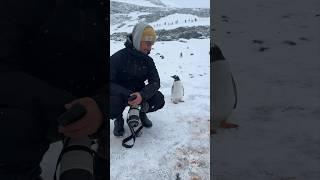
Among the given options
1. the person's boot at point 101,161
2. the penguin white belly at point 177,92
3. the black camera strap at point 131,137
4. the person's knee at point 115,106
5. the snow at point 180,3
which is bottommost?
the person's boot at point 101,161

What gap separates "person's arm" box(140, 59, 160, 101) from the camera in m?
1.58

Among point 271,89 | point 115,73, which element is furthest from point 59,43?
point 271,89

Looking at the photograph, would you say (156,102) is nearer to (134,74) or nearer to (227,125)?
(134,74)

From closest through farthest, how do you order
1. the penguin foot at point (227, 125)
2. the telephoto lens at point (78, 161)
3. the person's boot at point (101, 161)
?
the telephoto lens at point (78, 161)
the person's boot at point (101, 161)
the penguin foot at point (227, 125)

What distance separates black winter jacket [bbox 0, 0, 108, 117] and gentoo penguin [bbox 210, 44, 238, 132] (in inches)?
16.4

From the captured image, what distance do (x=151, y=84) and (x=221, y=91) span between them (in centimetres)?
28

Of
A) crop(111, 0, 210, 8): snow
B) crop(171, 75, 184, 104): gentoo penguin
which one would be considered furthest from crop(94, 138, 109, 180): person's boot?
crop(111, 0, 210, 8): snow

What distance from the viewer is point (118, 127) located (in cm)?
158

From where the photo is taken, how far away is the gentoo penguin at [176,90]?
5.13ft

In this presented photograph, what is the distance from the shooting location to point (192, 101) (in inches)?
62.4

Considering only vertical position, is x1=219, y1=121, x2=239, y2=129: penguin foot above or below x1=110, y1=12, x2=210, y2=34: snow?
below

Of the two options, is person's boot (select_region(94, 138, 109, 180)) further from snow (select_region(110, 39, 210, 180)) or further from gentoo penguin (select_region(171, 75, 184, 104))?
gentoo penguin (select_region(171, 75, 184, 104))

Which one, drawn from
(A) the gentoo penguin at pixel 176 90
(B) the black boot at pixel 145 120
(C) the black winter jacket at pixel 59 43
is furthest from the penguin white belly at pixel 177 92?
(C) the black winter jacket at pixel 59 43

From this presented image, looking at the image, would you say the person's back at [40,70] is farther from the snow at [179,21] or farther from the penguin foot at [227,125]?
the penguin foot at [227,125]
